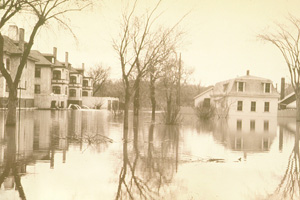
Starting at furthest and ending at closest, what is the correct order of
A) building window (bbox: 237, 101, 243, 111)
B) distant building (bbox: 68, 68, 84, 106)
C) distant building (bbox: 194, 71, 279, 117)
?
1. distant building (bbox: 68, 68, 84, 106)
2. building window (bbox: 237, 101, 243, 111)
3. distant building (bbox: 194, 71, 279, 117)

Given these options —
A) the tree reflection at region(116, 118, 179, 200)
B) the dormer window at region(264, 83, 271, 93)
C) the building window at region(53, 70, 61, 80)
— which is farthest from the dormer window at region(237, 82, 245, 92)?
the tree reflection at region(116, 118, 179, 200)

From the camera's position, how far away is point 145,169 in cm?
816

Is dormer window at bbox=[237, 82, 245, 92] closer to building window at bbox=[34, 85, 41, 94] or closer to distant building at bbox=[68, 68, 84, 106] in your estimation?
building window at bbox=[34, 85, 41, 94]

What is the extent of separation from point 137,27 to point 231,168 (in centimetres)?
1004

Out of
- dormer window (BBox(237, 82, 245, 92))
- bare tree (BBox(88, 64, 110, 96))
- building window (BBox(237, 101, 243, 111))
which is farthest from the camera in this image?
bare tree (BBox(88, 64, 110, 96))

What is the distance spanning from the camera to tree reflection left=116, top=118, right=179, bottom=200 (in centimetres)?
622

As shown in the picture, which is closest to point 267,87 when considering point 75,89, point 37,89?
point 37,89

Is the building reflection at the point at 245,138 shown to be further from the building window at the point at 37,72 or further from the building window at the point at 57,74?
the building window at the point at 57,74

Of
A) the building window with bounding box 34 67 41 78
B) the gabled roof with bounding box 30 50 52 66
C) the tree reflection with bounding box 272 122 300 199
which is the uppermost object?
the gabled roof with bounding box 30 50 52 66

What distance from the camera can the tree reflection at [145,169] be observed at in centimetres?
622

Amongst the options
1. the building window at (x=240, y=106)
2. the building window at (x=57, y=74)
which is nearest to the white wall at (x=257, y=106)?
the building window at (x=240, y=106)

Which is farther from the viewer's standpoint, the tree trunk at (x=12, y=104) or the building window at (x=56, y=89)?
the building window at (x=56, y=89)

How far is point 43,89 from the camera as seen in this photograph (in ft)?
161

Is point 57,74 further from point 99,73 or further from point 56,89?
point 99,73
